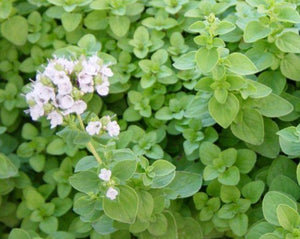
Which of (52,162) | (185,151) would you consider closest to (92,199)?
(185,151)

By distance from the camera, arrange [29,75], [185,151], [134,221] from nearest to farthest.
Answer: [134,221] → [185,151] → [29,75]

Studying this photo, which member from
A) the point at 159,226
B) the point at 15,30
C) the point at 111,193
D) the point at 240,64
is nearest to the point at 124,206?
the point at 111,193

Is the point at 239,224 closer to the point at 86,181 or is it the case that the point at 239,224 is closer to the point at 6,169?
the point at 86,181

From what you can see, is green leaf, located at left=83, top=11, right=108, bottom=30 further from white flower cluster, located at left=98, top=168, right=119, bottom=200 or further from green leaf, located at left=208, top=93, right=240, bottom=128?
white flower cluster, located at left=98, top=168, right=119, bottom=200

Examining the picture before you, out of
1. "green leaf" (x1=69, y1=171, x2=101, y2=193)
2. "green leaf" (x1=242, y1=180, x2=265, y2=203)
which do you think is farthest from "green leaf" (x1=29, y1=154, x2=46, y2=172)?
"green leaf" (x1=242, y1=180, x2=265, y2=203)

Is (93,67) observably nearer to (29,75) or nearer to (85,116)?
(85,116)

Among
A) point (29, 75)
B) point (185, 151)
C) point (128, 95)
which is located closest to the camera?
point (185, 151)

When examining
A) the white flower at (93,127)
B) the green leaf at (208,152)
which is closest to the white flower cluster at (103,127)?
the white flower at (93,127)
